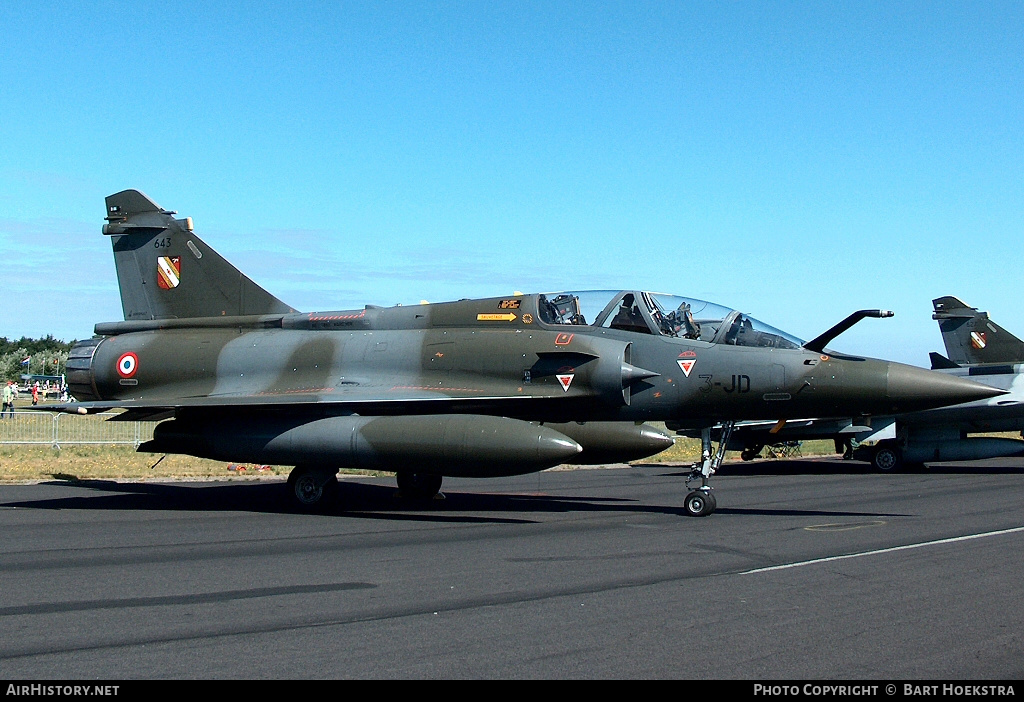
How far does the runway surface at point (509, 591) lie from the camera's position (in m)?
5.34

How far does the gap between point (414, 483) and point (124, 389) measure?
5308 millimetres

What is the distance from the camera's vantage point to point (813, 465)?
28.8 meters

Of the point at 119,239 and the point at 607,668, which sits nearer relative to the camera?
the point at 607,668

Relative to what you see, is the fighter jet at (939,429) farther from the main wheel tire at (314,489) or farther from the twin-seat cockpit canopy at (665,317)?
the main wheel tire at (314,489)

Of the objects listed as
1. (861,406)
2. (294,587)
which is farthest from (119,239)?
(861,406)

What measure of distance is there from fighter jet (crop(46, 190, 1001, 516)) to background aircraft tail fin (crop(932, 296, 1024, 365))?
62.8ft

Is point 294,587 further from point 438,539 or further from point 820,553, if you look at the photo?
point 820,553

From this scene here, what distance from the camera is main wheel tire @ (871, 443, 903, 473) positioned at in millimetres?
26391

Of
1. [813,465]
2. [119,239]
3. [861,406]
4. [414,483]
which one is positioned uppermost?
[119,239]

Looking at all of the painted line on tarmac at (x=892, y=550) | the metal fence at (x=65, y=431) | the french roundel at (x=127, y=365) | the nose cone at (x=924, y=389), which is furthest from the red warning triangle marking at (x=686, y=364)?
the metal fence at (x=65, y=431)

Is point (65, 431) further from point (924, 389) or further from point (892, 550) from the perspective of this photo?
point (892, 550)

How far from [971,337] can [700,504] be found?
2083 cm

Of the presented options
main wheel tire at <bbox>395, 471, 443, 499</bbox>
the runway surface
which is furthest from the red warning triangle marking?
main wheel tire at <bbox>395, 471, 443, 499</bbox>

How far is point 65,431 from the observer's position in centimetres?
3234
